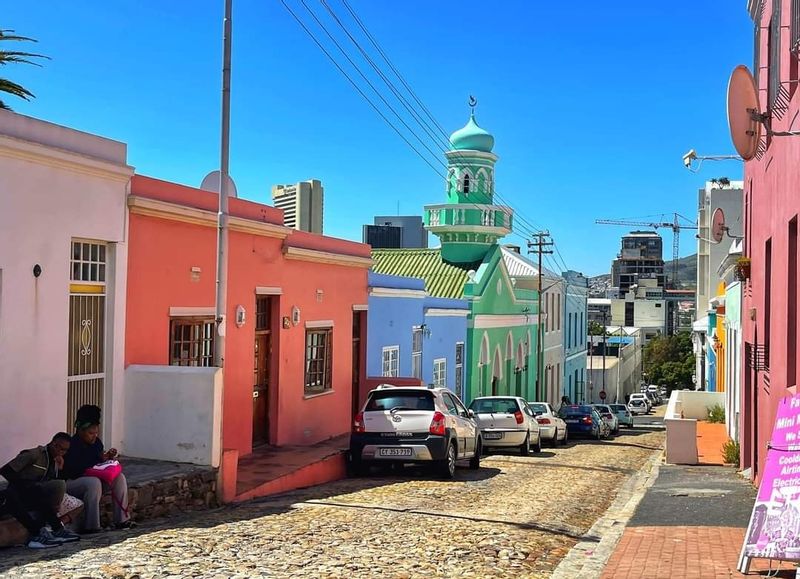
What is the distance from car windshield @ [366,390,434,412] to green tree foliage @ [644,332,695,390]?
2971 inches

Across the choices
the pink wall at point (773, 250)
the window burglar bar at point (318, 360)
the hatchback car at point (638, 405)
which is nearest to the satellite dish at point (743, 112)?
the pink wall at point (773, 250)

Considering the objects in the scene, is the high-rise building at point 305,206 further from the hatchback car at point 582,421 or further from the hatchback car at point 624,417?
the hatchback car at point 624,417

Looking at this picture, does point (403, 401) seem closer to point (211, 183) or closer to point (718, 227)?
point (211, 183)

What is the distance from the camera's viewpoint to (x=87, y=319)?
37.6ft

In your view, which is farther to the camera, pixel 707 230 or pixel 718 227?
pixel 707 230

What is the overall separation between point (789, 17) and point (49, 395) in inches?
350

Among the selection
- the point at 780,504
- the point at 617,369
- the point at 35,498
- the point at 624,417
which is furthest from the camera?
the point at 617,369

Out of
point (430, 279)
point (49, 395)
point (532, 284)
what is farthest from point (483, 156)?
point (49, 395)

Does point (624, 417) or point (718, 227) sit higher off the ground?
point (718, 227)

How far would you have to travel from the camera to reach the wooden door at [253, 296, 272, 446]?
1609cm

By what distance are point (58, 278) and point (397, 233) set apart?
40.8 meters

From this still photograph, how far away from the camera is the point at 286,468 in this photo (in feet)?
45.6

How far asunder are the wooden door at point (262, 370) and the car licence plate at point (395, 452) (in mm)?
2525

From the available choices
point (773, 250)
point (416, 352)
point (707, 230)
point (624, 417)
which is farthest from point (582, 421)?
point (707, 230)
